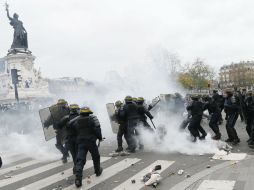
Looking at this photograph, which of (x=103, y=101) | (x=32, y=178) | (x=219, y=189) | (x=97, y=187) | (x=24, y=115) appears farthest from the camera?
(x=103, y=101)

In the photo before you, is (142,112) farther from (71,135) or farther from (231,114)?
(71,135)

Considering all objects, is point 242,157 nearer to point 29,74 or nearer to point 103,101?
point 103,101

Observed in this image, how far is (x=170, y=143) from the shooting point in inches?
437

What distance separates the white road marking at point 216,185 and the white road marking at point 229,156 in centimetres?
209

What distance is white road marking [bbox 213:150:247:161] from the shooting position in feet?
29.5

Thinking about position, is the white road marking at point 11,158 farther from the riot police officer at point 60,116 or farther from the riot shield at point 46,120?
the riot police officer at point 60,116

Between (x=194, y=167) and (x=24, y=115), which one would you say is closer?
(x=194, y=167)

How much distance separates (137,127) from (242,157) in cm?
330

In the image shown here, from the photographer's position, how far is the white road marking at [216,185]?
6610mm

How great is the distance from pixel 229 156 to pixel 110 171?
2975mm

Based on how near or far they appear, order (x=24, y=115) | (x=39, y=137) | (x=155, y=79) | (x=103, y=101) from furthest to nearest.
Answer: (x=155, y=79) < (x=103, y=101) < (x=24, y=115) < (x=39, y=137)

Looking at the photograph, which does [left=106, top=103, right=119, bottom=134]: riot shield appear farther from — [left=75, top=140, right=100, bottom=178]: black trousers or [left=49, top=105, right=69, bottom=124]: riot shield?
[left=75, top=140, right=100, bottom=178]: black trousers

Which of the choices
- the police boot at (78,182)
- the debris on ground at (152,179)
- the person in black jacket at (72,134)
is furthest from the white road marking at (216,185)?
the person in black jacket at (72,134)

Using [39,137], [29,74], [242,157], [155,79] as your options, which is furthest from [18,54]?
[242,157]
